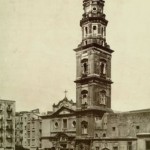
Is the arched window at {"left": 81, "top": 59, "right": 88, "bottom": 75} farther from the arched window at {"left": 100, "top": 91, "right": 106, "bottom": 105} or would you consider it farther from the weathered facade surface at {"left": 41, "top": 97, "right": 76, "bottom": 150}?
the weathered facade surface at {"left": 41, "top": 97, "right": 76, "bottom": 150}

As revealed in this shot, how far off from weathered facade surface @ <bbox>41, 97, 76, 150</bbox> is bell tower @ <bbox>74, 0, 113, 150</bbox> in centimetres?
163

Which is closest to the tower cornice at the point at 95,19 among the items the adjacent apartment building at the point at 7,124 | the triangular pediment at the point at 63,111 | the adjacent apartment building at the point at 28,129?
the triangular pediment at the point at 63,111

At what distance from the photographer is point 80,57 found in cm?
2900

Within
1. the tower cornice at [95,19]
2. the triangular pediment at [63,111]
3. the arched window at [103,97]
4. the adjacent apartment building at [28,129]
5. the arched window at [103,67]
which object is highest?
the tower cornice at [95,19]

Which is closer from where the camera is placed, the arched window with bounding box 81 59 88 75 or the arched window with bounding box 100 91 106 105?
the arched window with bounding box 100 91 106 105

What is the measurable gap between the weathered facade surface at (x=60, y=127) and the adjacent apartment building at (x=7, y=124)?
718 centimetres

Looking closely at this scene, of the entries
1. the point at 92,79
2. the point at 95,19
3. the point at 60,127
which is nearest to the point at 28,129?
the point at 60,127

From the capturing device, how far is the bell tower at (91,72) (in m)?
27.8

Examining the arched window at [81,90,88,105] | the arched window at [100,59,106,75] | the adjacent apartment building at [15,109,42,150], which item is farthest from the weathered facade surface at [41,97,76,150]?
the adjacent apartment building at [15,109,42,150]

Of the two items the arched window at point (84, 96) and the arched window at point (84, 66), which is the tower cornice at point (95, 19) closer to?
the arched window at point (84, 66)

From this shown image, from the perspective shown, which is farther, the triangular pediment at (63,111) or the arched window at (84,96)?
the triangular pediment at (63,111)

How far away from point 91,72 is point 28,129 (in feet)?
74.4

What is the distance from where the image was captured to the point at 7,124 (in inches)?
1556

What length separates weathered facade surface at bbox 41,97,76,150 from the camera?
30.3 meters
